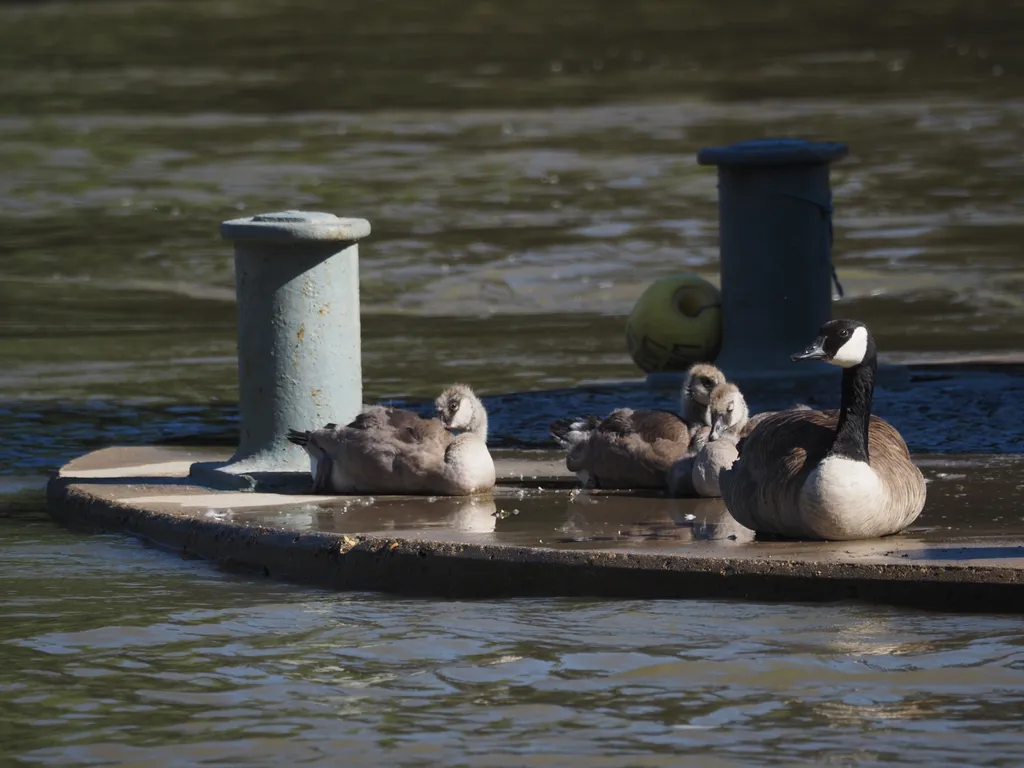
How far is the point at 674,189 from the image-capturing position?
73.9 feet

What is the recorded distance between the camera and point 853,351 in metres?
8.61

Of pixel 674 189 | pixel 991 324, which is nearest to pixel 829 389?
pixel 991 324

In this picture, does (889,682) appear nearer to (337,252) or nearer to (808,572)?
(808,572)

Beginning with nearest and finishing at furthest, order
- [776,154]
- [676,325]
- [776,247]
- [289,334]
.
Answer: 1. [289,334]
2. [776,154]
3. [776,247]
4. [676,325]

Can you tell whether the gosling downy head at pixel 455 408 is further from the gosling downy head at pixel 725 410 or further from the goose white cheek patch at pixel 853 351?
the goose white cheek patch at pixel 853 351

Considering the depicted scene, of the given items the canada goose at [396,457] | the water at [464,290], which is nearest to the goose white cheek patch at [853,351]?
the water at [464,290]

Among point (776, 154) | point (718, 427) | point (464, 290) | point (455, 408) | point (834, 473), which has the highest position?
point (776, 154)

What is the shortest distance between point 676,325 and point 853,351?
5040mm

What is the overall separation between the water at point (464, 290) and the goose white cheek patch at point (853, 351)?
1.14 m

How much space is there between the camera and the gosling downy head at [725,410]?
32.9 ft

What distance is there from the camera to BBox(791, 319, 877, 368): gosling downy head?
Result: 8.59 metres

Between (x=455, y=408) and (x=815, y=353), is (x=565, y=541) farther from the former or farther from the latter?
(x=455, y=408)

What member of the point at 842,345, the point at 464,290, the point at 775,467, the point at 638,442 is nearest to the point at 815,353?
the point at 842,345

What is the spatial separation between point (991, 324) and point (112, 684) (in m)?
9.84
